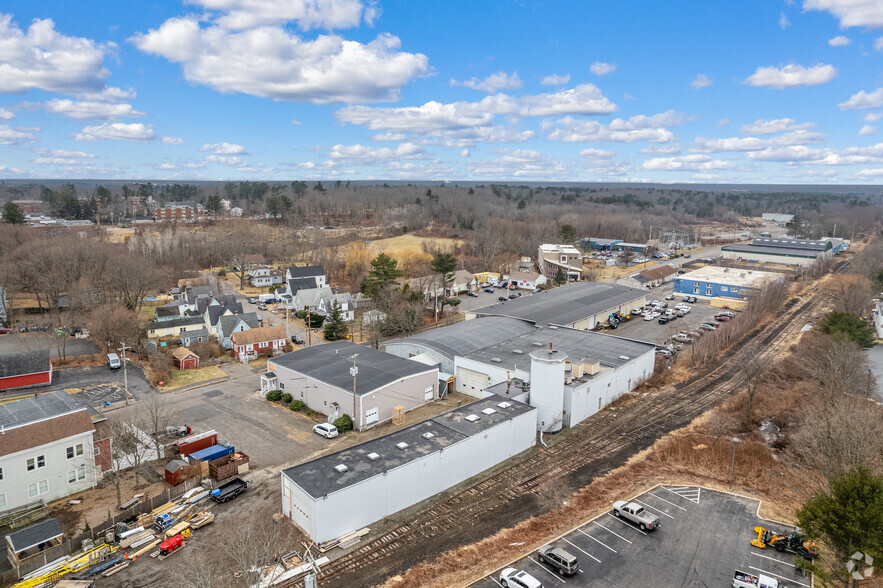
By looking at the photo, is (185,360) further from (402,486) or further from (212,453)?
(402,486)

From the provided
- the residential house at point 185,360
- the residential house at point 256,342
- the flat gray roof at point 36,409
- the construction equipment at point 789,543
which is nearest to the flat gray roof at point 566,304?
the residential house at point 256,342

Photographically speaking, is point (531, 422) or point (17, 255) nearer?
point (531, 422)

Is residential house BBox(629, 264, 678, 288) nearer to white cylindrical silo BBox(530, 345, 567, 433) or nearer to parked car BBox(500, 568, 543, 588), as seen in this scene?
white cylindrical silo BBox(530, 345, 567, 433)

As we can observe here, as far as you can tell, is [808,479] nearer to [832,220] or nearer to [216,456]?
[216,456]

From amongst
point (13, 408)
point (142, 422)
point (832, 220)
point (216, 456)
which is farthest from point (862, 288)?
point (832, 220)

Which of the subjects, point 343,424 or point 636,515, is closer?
point 636,515

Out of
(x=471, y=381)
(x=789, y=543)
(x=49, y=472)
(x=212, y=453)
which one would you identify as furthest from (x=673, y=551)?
(x=49, y=472)
